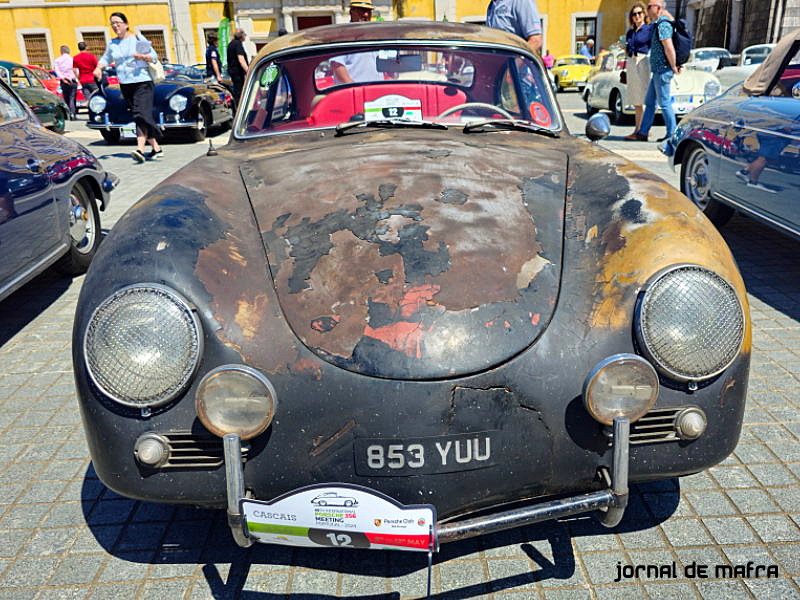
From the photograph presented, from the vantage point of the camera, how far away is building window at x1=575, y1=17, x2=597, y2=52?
33594 mm

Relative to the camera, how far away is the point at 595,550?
226 centimetres

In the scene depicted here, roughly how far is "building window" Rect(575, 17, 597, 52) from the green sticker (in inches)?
1301

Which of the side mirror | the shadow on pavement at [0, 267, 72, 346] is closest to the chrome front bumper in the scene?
the side mirror

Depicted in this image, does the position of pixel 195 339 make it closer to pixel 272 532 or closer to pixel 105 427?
pixel 105 427

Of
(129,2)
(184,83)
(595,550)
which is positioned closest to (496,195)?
(595,550)

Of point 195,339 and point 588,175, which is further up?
point 588,175

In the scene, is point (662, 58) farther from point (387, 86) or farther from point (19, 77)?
point (19, 77)

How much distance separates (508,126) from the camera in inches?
132

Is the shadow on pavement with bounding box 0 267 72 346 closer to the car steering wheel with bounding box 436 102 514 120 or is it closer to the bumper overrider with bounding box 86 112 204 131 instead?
the car steering wheel with bounding box 436 102 514 120

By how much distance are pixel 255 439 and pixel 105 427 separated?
1.39 ft

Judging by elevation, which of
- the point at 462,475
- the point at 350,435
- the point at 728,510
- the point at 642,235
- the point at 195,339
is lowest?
the point at 728,510

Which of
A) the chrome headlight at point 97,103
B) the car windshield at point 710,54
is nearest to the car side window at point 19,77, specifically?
the chrome headlight at point 97,103

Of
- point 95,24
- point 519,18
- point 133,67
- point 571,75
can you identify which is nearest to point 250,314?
point 519,18

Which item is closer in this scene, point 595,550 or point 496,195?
point 595,550
